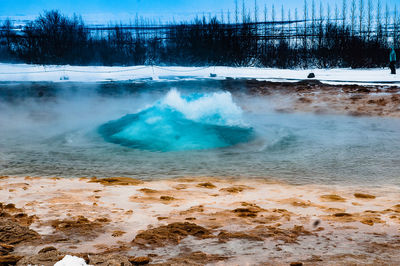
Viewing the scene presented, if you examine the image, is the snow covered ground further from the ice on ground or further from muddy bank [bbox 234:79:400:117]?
the ice on ground

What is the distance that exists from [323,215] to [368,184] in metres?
1.79

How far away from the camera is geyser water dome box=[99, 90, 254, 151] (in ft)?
26.2

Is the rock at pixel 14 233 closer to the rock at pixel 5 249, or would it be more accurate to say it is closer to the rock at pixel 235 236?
the rock at pixel 5 249

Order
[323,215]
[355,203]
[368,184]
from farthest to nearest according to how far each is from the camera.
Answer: [368,184], [355,203], [323,215]

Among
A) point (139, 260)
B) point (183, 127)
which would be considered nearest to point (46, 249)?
point (139, 260)

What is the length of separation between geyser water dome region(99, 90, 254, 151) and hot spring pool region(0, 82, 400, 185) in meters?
0.02

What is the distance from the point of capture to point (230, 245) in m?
3.00

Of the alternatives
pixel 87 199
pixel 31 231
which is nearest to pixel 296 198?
pixel 87 199

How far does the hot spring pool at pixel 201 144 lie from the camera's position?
611 centimetres

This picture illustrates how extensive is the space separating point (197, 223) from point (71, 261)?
4.26 feet

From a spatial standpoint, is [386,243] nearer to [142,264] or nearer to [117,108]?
[142,264]

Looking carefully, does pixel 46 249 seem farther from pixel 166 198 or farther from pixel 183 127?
pixel 183 127

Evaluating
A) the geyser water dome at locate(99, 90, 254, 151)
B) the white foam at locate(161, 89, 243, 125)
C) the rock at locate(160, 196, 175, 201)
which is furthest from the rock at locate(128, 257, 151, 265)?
the white foam at locate(161, 89, 243, 125)

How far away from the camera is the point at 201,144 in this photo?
7852 millimetres
